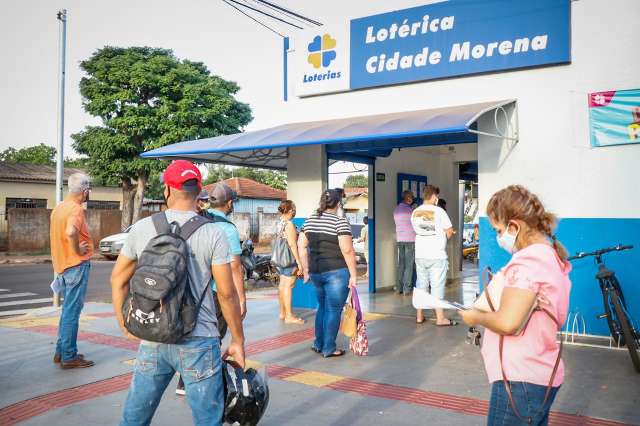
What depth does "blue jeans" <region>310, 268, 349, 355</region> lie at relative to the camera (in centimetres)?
641

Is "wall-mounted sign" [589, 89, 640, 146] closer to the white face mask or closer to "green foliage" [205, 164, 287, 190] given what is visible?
the white face mask

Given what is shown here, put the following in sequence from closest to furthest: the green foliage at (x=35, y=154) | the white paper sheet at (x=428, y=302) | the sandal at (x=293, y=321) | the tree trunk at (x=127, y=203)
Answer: the white paper sheet at (x=428, y=302) < the sandal at (x=293, y=321) < the tree trunk at (x=127, y=203) < the green foliage at (x=35, y=154)

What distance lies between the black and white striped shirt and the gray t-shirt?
3465mm

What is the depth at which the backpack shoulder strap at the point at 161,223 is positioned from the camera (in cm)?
289

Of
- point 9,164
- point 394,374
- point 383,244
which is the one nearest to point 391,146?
point 383,244

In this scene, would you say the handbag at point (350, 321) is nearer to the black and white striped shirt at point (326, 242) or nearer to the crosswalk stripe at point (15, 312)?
the black and white striped shirt at point (326, 242)

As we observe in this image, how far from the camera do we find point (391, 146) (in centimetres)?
994

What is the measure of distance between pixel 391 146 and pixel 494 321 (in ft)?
25.3

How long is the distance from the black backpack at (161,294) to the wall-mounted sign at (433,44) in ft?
21.1

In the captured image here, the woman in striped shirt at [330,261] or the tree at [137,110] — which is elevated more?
the tree at [137,110]

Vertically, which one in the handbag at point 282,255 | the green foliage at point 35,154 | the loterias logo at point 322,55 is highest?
the green foliage at point 35,154

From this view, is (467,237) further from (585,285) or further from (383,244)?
(585,285)

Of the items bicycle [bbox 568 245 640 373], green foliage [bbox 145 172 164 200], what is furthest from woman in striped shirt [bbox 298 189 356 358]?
green foliage [bbox 145 172 164 200]

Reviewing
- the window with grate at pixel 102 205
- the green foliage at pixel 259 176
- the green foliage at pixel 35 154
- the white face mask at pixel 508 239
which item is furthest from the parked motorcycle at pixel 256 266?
the green foliage at pixel 35 154
